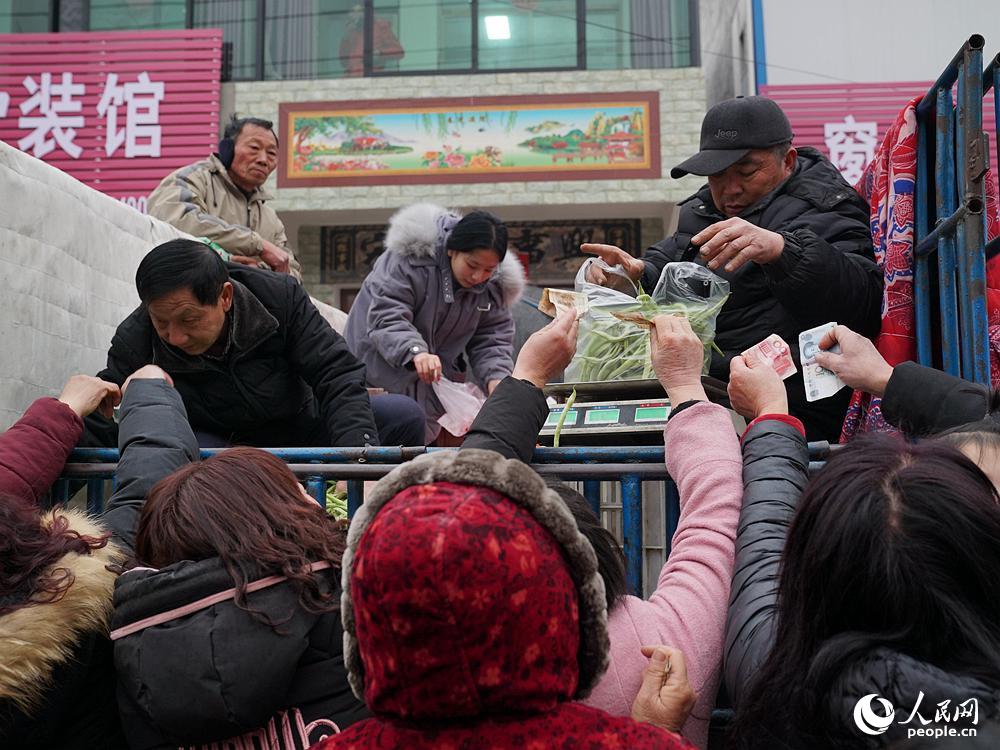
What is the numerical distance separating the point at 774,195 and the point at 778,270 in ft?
1.68

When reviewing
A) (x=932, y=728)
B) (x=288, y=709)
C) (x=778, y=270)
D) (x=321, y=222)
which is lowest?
(x=288, y=709)

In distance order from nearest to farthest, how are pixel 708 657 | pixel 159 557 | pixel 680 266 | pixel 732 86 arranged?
pixel 708 657, pixel 159 557, pixel 680 266, pixel 732 86

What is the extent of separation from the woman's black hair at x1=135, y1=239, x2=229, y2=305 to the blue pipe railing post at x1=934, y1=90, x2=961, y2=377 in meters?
2.21

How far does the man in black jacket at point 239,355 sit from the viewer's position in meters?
3.28

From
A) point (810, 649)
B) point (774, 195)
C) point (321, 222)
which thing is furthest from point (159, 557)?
point (321, 222)

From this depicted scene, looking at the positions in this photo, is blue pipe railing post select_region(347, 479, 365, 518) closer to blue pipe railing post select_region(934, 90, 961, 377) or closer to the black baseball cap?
the black baseball cap

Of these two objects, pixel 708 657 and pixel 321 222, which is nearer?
pixel 708 657

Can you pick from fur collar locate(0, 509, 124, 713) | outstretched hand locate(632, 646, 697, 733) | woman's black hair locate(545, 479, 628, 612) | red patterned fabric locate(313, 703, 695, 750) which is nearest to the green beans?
woman's black hair locate(545, 479, 628, 612)

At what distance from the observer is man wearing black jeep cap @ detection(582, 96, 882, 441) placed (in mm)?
2984

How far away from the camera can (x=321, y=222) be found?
11.5 meters

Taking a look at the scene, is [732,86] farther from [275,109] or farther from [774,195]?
[774,195]

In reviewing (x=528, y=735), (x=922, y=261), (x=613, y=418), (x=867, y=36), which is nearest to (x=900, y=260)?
(x=922, y=261)

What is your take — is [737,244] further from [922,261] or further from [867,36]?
[867,36]

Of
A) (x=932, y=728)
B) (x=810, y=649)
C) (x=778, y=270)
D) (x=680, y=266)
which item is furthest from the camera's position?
(x=680, y=266)
